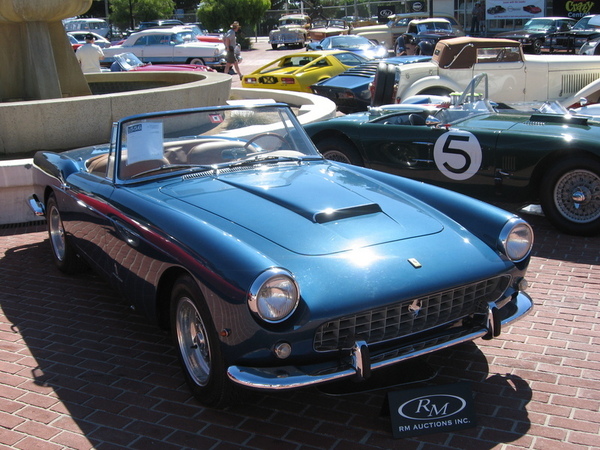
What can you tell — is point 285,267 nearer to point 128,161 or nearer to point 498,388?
point 498,388

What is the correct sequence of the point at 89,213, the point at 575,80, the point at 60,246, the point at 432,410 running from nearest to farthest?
the point at 432,410 < the point at 89,213 < the point at 60,246 < the point at 575,80

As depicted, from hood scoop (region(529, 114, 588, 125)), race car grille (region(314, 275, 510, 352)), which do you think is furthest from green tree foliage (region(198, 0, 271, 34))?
race car grille (region(314, 275, 510, 352))

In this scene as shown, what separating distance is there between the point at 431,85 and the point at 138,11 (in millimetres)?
40509

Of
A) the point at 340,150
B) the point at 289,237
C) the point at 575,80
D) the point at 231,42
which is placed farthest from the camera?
the point at 231,42

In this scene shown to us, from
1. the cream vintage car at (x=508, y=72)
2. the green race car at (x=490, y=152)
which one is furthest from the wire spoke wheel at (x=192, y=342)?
the cream vintage car at (x=508, y=72)

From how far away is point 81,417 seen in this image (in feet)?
11.3

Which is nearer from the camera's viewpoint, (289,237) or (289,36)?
(289,237)

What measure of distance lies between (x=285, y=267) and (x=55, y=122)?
5955 millimetres

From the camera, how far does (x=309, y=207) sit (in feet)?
12.5

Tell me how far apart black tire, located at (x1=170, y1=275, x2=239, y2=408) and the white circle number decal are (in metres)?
3.77

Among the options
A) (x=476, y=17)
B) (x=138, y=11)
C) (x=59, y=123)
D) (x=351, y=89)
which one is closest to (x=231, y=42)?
(x=351, y=89)

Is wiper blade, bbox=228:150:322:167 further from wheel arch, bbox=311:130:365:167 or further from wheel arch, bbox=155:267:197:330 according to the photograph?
wheel arch, bbox=311:130:365:167

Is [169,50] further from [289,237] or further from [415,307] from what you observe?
[415,307]

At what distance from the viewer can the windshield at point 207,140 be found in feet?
14.5
